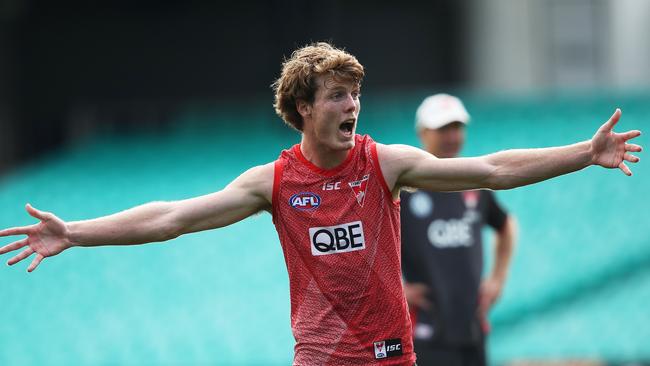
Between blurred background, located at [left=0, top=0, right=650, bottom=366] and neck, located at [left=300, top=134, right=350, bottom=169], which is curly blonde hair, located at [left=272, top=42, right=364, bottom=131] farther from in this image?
blurred background, located at [left=0, top=0, right=650, bottom=366]

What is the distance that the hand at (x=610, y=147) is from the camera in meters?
5.02

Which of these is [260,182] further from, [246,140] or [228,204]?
[246,140]

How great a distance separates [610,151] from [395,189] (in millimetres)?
994

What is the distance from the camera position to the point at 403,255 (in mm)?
7246

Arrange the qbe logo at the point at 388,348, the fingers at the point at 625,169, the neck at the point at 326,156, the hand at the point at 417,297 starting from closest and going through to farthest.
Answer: the fingers at the point at 625,169 → the qbe logo at the point at 388,348 → the neck at the point at 326,156 → the hand at the point at 417,297

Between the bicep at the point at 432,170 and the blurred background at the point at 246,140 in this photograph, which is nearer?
the bicep at the point at 432,170

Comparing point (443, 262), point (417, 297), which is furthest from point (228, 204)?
point (443, 262)

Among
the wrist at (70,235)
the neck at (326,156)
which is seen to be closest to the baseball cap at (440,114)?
the neck at (326,156)

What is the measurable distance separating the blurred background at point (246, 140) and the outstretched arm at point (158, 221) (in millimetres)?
6727

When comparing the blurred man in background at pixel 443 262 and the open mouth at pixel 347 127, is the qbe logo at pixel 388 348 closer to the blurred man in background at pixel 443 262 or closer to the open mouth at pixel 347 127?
the open mouth at pixel 347 127

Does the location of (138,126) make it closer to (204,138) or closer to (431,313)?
(204,138)

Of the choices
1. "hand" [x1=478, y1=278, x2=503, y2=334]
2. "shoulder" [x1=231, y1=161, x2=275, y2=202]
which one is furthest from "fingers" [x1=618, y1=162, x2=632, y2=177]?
"hand" [x1=478, y1=278, x2=503, y2=334]

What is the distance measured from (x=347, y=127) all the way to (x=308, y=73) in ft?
1.03

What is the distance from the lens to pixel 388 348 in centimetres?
515
